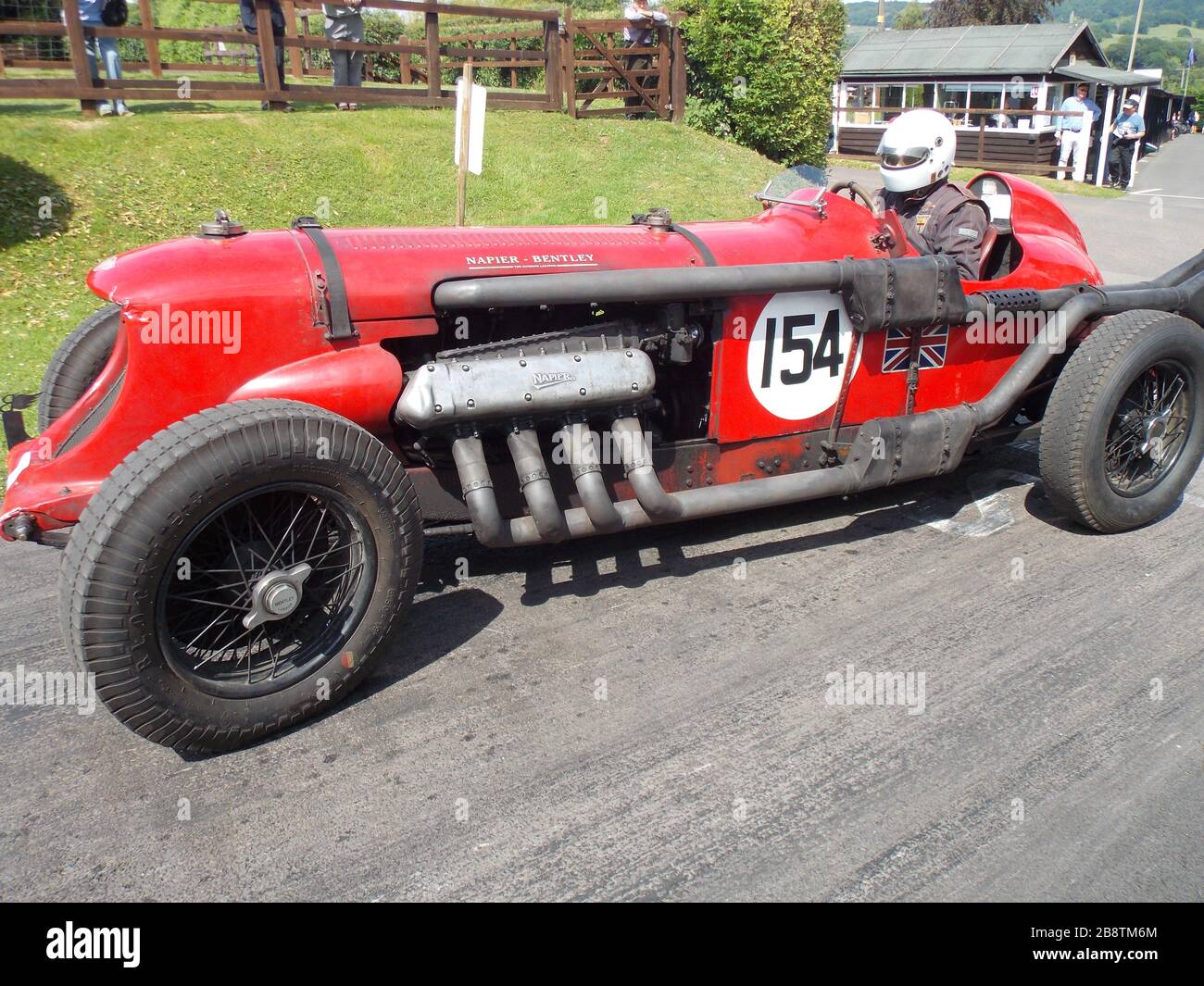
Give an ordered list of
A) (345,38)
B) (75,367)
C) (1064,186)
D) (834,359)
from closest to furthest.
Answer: (75,367), (834,359), (345,38), (1064,186)

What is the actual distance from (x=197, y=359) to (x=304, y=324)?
383 mm

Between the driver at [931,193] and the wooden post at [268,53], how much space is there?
848 centimetres

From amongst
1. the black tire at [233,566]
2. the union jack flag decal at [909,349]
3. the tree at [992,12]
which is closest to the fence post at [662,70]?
the union jack flag decal at [909,349]

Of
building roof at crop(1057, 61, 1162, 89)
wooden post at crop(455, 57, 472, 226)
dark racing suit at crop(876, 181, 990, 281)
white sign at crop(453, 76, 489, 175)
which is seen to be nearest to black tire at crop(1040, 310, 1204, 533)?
dark racing suit at crop(876, 181, 990, 281)

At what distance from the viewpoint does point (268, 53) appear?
37.3 ft

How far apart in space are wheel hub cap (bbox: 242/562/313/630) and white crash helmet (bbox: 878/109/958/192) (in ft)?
12.5

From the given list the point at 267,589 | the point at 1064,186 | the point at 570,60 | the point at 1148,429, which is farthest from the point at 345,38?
the point at 1064,186

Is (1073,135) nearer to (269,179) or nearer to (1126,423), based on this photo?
(269,179)

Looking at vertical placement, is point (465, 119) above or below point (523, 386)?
above

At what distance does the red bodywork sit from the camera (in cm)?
342

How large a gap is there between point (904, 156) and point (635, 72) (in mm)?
10873

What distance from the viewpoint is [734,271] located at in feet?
13.1

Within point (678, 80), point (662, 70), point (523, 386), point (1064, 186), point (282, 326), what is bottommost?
point (1064, 186)

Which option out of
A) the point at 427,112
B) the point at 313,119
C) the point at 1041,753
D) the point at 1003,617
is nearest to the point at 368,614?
the point at 1041,753
